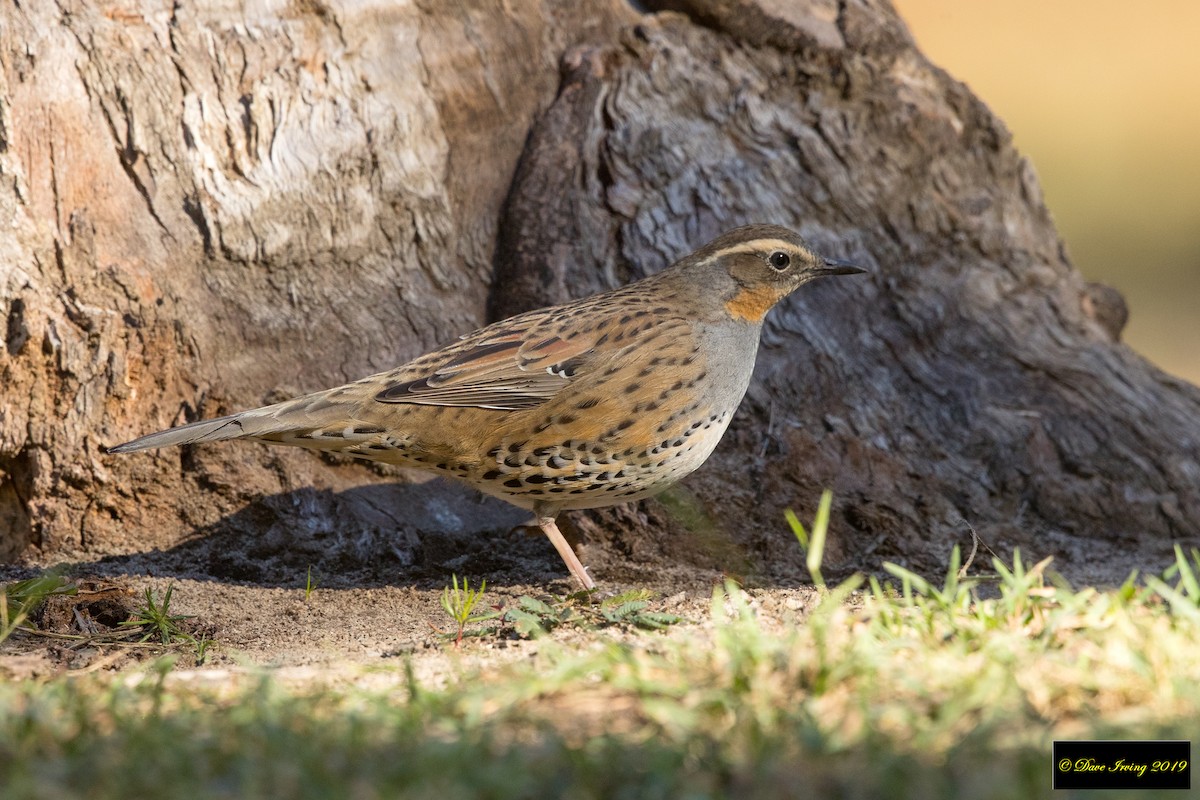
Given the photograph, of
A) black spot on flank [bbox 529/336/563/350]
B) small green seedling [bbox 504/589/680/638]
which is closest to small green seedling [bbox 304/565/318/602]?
small green seedling [bbox 504/589/680/638]

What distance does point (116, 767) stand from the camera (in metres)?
3.08

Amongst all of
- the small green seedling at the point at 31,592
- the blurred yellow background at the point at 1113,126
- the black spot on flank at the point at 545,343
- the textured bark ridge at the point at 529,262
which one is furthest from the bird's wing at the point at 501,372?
the blurred yellow background at the point at 1113,126

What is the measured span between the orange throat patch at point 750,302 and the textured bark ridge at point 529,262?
736mm

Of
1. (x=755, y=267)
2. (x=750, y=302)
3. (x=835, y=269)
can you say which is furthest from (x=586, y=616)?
(x=835, y=269)

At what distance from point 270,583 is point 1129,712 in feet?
14.7

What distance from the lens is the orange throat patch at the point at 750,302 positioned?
21.3ft

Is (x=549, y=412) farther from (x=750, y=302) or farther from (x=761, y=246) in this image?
(x=761, y=246)

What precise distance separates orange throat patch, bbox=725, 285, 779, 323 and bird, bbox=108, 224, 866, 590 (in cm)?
23

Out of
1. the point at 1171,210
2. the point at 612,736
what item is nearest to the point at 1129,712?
the point at 612,736

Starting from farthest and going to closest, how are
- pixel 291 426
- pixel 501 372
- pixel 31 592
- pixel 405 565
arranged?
pixel 405 565 → pixel 501 372 → pixel 291 426 → pixel 31 592

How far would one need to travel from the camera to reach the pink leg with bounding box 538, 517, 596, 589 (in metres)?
6.24

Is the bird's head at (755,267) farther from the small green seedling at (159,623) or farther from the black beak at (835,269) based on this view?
the small green seedling at (159,623)

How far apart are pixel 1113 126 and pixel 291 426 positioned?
1404 cm

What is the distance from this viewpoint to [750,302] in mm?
6531
